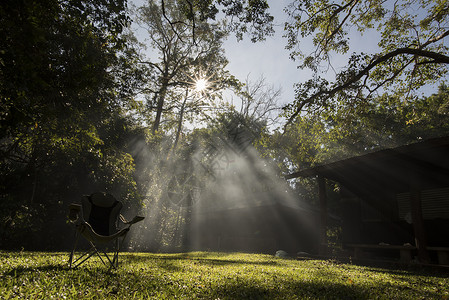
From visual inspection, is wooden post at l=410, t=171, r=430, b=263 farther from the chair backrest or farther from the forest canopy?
the chair backrest

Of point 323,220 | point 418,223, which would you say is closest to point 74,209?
point 418,223

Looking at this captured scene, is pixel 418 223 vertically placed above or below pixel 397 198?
below

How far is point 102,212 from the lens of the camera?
582 cm

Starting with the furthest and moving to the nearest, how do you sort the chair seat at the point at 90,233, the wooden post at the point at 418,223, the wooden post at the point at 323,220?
the wooden post at the point at 323,220 → the wooden post at the point at 418,223 → the chair seat at the point at 90,233

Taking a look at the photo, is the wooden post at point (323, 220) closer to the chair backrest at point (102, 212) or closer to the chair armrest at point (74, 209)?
the chair backrest at point (102, 212)

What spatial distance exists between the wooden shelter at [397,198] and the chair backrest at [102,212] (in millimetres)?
8937

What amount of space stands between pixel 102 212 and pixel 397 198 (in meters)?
13.8

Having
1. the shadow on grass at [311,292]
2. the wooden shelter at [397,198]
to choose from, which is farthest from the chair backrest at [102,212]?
the wooden shelter at [397,198]

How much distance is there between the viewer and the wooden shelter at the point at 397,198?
9367mm

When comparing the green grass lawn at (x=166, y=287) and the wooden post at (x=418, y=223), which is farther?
the wooden post at (x=418, y=223)

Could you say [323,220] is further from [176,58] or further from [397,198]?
[176,58]

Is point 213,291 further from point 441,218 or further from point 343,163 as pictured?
point 441,218

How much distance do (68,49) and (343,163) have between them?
1129 cm

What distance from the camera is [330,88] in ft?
44.2
